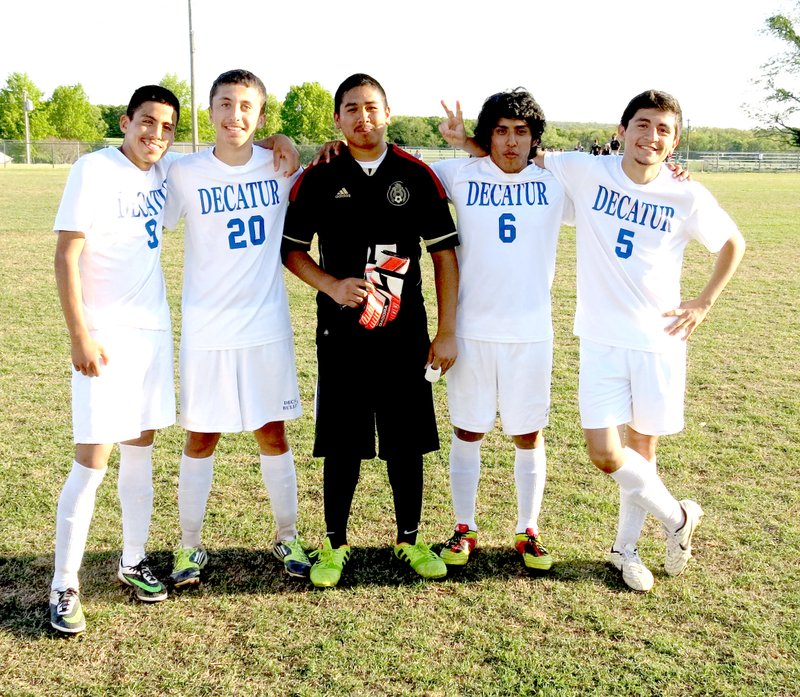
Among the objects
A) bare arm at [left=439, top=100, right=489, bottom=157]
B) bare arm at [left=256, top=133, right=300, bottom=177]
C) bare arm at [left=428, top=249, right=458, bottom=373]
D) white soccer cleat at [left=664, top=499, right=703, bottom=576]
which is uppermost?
bare arm at [left=439, top=100, right=489, bottom=157]

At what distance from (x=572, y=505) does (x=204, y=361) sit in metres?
2.05

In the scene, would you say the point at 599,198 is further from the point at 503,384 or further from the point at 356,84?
the point at 356,84

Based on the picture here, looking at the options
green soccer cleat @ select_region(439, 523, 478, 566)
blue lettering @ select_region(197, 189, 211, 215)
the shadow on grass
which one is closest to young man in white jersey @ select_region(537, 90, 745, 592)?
the shadow on grass

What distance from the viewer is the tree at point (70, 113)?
69812 mm

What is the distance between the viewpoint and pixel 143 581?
323 centimetres

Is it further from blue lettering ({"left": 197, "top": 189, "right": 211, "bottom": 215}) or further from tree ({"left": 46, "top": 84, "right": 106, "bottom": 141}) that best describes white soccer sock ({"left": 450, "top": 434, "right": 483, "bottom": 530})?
tree ({"left": 46, "top": 84, "right": 106, "bottom": 141})

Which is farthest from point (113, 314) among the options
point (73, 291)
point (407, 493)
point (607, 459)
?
point (607, 459)

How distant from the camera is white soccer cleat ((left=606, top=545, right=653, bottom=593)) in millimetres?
3283

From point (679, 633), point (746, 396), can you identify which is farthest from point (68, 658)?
point (746, 396)

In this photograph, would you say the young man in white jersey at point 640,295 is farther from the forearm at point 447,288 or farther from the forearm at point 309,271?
the forearm at point 309,271

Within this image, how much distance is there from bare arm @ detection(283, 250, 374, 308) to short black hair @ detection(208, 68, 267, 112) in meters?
0.69

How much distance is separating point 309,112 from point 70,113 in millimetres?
21832

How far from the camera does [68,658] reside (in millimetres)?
2811

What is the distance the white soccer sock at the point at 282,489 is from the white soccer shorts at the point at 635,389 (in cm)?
133
